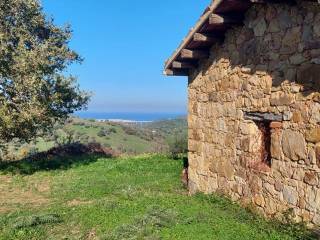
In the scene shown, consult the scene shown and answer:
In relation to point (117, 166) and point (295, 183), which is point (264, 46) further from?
point (117, 166)

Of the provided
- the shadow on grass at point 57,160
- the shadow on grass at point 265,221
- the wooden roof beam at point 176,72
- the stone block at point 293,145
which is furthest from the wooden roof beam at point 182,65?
the shadow on grass at point 57,160

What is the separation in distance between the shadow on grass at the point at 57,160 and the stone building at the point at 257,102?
869 centimetres

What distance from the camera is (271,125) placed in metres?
8.73

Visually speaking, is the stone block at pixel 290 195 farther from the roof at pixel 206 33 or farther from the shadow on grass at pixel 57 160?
the shadow on grass at pixel 57 160

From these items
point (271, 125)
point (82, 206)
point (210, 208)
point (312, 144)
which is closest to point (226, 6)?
point (271, 125)

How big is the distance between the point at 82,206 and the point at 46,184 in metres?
4.86

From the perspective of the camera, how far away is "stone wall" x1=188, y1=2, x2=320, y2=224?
7.58 metres

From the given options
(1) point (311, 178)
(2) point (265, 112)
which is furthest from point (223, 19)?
(1) point (311, 178)

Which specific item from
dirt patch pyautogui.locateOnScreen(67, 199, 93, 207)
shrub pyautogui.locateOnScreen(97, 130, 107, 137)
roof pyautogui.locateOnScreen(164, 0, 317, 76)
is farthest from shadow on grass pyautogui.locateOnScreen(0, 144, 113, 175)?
shrub pyautogui.locateOnScreen(97, 130, 107, 137)

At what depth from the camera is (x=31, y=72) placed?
699 inches

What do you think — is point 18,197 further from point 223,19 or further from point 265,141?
point 223,19

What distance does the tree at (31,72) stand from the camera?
17406 mm

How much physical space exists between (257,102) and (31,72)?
11.4m

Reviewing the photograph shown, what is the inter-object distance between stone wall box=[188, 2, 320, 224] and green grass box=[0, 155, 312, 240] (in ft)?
1.91
